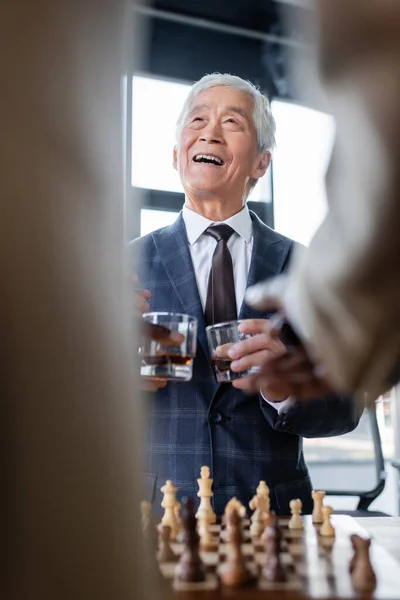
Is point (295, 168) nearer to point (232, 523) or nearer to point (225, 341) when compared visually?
point (225, 341)

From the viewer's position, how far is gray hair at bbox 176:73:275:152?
2.07m

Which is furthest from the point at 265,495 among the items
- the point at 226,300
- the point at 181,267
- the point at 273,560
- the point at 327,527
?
the point at 181,267

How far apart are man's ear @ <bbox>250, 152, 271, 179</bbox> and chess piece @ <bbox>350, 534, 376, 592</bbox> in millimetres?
1386

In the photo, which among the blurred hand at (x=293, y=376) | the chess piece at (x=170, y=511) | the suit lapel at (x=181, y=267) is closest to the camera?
the blurred hand at (x=293, y=376)

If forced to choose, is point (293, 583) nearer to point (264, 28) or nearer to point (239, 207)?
point (239, 207)

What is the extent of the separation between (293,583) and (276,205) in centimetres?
364

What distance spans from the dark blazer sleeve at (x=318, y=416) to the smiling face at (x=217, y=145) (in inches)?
28.3

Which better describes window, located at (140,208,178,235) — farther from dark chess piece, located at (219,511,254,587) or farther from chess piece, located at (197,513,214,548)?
dark chess piece, located at (219,511,254,587)

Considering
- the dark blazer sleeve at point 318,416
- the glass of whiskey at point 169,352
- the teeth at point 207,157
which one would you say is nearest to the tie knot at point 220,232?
the teeth at point 207,157

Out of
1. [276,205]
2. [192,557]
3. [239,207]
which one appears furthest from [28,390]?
[276,205]

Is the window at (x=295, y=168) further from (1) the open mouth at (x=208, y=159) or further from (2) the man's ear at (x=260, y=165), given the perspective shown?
(1) the open mouth at (x=208, y=159)

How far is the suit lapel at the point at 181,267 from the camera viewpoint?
1.80 metres

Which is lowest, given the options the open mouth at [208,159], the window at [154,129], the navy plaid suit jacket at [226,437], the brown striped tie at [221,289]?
the navy plaid suit jacket at [226,437]

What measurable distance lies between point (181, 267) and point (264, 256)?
0.84 ft
